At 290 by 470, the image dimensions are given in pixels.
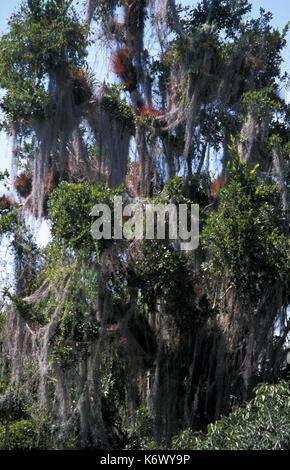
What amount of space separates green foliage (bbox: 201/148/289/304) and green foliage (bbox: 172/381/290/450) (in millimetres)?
1551

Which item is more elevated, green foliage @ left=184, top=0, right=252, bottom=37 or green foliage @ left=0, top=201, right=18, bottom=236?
green foliage @ left=184, top=0, right=252, bottom=37

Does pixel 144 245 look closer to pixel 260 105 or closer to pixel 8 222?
pixel 8 222

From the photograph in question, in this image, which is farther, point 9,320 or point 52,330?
point 9,320

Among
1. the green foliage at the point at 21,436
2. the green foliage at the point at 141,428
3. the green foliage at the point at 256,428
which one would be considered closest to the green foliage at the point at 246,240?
the green foliage at the point at 256,428

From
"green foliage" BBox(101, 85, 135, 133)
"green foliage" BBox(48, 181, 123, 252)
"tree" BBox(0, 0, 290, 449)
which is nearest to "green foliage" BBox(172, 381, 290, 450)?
"tree" BBox(0, 0, 290, 449)

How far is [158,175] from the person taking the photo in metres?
11.4

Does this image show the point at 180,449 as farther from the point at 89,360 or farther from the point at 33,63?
the point at 33,63

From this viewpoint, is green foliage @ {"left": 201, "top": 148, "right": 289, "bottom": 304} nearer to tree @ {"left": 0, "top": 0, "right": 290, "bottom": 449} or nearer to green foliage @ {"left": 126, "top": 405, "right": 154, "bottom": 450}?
tree @ {"left": 0, "top": 0, "right": 290, "bottom": 449}

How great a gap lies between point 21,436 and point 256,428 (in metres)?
4.02

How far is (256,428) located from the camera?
7.16 meters

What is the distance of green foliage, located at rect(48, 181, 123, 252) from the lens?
8938 millimetres

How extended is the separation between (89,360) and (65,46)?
17.3 feet
